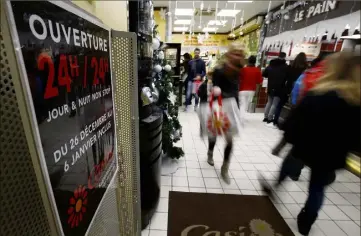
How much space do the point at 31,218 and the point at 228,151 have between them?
2.24 metres

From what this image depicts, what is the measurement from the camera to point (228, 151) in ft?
8.30

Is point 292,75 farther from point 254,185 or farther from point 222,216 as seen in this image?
point 222,216

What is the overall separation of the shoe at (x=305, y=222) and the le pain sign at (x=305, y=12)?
401 cm

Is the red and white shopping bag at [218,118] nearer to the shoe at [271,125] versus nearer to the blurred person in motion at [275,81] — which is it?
the blurred person in motion at [275,81]

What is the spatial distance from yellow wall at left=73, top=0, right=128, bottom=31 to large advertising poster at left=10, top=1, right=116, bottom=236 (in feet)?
5.18

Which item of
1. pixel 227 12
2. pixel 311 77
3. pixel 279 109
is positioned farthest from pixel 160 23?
pixel 311 77

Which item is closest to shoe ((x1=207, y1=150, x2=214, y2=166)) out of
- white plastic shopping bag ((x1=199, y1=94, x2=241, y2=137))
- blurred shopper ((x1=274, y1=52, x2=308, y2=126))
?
white plastic shopping bag ((x1=199, y1=94, x2=241, y2=137))

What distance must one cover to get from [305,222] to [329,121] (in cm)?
112

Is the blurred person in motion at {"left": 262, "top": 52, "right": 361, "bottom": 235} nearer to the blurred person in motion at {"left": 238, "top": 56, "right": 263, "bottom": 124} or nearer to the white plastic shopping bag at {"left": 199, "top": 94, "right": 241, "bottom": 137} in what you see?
the white plastic shopping bag at {"left": 199, "top": 94, "right": 241, "bottom": 137}

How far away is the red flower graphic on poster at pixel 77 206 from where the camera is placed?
22.9 inches

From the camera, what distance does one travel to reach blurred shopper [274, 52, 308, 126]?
369 centimetres

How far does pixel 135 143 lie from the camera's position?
43.8 inches

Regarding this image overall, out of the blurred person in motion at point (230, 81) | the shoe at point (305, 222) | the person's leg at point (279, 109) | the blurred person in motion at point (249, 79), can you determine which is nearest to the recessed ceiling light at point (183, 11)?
the blurred person in motion at point (249, 79)

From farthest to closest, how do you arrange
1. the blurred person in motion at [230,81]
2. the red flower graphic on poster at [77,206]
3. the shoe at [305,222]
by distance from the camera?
the blurred person in motion at [230,81], the shoe at [305,222], the red flower graphic on poster at [77,206]
